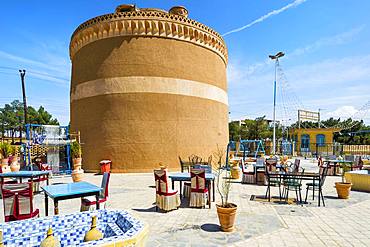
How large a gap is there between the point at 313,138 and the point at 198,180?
36761mm

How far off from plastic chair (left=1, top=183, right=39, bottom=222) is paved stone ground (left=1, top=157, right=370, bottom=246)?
2.34m

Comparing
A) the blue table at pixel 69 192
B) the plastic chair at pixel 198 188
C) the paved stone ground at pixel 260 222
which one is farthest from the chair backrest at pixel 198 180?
the blue table at pixel 69 192

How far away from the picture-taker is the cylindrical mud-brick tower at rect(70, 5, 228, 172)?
15891 millimetres

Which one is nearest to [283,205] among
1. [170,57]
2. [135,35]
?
[170,57]

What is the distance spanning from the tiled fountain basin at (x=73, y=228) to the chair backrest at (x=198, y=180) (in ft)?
10.6

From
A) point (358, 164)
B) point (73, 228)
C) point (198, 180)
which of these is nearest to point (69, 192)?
point (73, 228)

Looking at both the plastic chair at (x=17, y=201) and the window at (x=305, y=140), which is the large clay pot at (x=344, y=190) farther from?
the window at (x=305, y=140)

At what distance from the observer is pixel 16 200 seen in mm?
4902

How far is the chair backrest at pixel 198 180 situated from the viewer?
286 inches

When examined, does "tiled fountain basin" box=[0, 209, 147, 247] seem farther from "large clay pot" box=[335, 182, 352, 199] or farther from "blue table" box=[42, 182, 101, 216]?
"large clay pot" box=[335, 182, 352, 199]

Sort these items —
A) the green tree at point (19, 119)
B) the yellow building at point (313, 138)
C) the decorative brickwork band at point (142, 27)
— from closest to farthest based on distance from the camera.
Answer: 1. the decorative brickwork band at point (142, 27)
2. the yellow building at point (313, 138)
3. the green tree at point (19, 119)

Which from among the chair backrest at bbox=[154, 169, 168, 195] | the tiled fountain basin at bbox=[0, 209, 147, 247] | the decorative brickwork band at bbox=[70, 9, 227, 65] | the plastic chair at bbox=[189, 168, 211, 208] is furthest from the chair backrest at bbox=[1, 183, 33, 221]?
the decorative brickwork band at bbox=[70, 9, 227, 65]

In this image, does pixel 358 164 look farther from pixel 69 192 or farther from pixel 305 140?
pixel 305 140

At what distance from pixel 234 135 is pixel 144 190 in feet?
133
